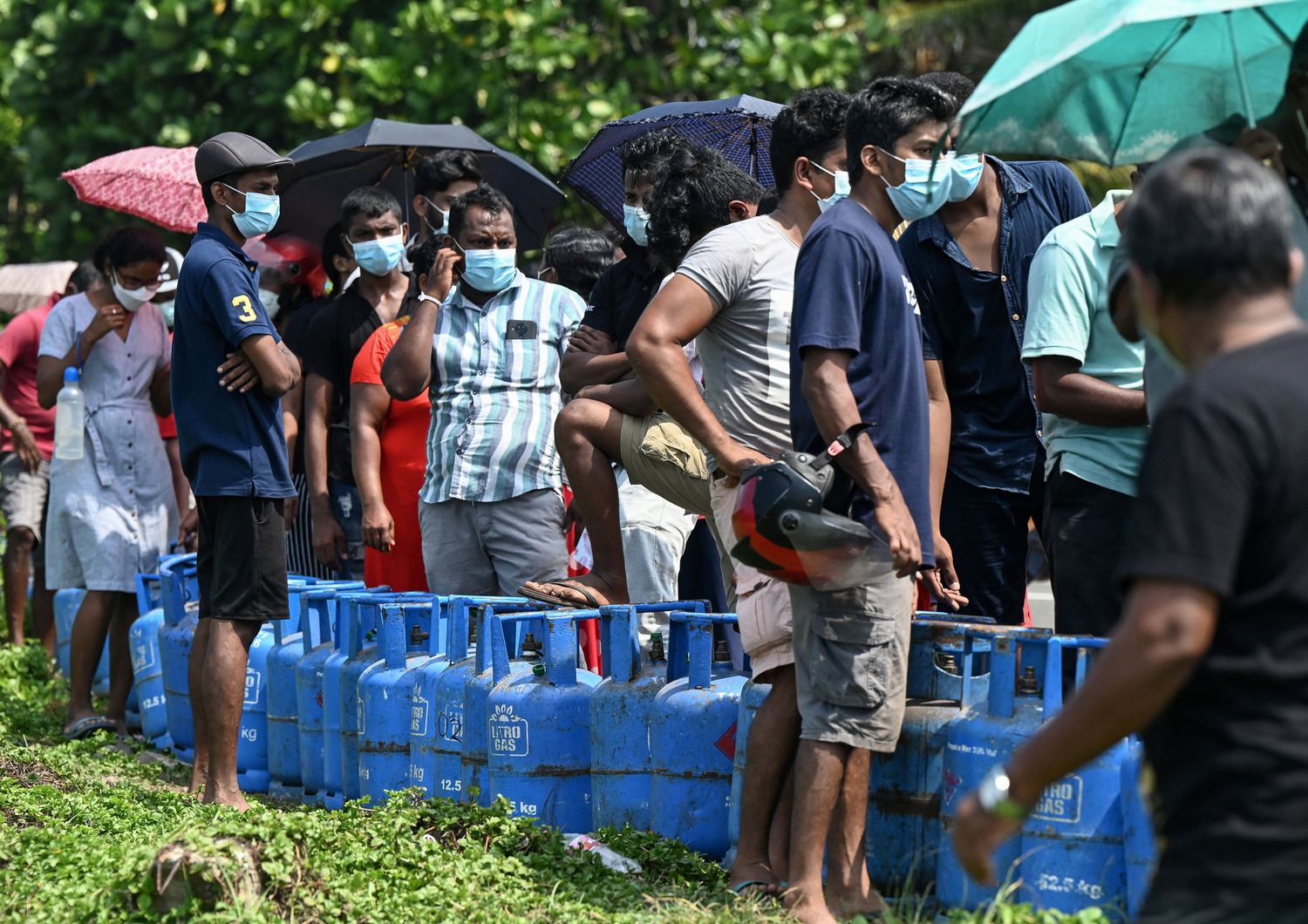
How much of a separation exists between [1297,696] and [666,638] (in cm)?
353

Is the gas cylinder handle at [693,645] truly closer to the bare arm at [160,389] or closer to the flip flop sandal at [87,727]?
the flip flop sandal at [87,727]

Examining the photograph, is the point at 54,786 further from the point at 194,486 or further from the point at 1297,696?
the point at 1297,696

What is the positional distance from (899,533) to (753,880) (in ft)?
3.63

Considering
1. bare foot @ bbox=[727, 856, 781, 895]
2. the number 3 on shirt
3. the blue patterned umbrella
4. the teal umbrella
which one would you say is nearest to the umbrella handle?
the teal umbrella

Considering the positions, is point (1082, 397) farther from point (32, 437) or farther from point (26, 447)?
point (32, 437)

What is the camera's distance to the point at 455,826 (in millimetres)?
5500

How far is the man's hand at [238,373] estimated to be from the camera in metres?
6.40

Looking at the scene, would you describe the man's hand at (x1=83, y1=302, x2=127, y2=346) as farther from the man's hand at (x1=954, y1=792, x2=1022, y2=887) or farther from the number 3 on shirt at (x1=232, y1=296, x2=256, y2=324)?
the man's hand at (x1=954, y1=792, x2=1022, y2=887)

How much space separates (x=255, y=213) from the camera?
6.64 meters

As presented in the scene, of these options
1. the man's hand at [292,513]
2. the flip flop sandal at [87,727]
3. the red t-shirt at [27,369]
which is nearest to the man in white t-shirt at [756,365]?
the man's hand at [292,513]

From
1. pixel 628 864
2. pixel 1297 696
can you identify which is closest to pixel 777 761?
pixel 628 864

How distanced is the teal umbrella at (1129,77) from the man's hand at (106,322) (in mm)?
5398

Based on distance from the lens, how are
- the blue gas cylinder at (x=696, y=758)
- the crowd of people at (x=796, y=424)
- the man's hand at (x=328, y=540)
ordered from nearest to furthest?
the crowd of people at (x=796, y=424) → the blue gas cylinder at (x=696, y=758) → the man's hand at (x=328, y=540)

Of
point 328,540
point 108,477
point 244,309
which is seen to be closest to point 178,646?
point 328,540
